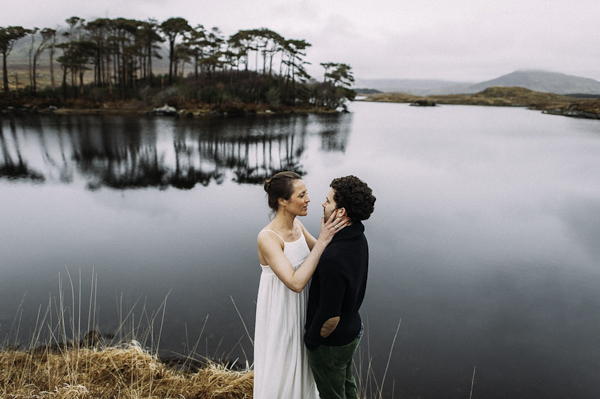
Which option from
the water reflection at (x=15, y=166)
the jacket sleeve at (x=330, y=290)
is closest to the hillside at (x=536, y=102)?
the jacket sleeve at (x=330, y=290)

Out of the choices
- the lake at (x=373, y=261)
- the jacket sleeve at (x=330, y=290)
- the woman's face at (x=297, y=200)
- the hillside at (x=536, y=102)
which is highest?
the hillside at (x=536, y=102)

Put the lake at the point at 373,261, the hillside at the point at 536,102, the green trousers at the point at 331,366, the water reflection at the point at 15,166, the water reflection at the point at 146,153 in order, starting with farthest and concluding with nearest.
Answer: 1. the hillside at the point at 536,102
2. the water reflection at the point at 146,153
3. the water reflection at the point at 15,166
4. the lake at the point at 373,261
5. the green trousers at the point at 331,366

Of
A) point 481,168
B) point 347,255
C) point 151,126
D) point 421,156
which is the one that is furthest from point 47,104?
point 347,255

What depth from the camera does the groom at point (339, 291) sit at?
1757mm

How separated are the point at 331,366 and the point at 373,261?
15.0 ft

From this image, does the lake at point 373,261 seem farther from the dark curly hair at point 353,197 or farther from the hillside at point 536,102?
the hillside at point 536,102

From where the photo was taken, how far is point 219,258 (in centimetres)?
617

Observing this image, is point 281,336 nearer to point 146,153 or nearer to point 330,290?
point 330,290

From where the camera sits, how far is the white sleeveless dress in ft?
6.75

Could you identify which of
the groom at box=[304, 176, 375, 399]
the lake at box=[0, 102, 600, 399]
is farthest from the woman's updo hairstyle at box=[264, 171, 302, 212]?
the lake at box=[0, 102, 600, 399]

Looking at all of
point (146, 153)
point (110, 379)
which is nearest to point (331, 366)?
point (110, 379)

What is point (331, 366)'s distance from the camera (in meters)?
2.00

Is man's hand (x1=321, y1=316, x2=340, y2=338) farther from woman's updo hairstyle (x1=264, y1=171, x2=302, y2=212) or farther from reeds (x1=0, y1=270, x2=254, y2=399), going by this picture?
reeds (x1=0, y1=270, x2=254, y2=399)

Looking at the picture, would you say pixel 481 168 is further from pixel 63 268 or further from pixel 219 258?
pixel 63 268
